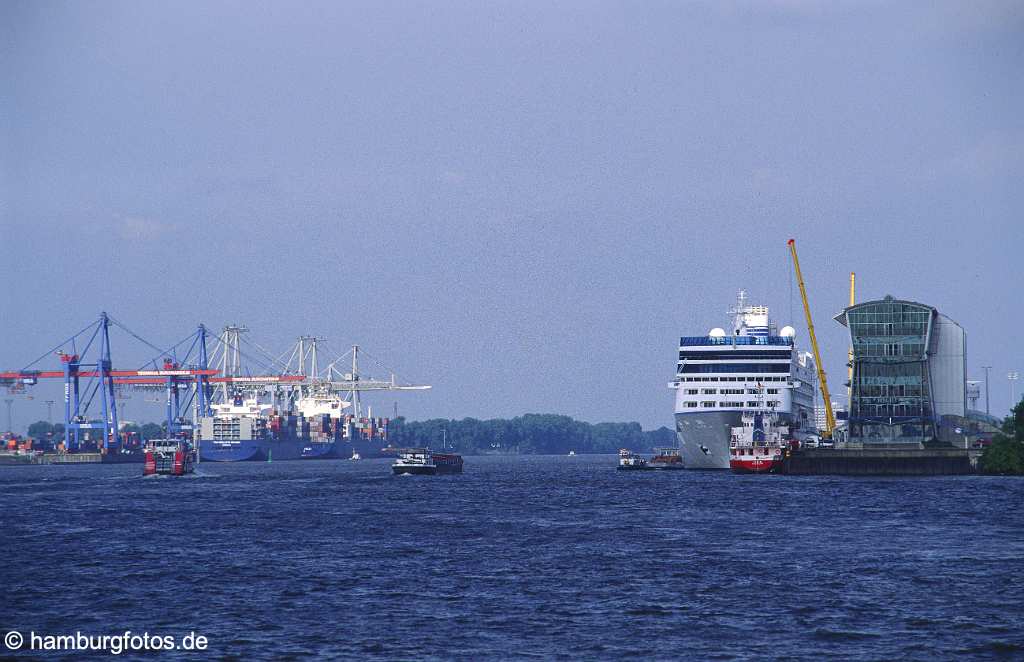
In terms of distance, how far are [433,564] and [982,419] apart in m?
113

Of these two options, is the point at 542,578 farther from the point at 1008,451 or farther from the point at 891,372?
the point at 891,372

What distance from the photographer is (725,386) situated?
118250 millimetres

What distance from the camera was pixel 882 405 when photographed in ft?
382

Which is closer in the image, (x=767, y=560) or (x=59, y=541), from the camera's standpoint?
(x=767, y=560)

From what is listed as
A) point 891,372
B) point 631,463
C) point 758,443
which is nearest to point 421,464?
point 631,463

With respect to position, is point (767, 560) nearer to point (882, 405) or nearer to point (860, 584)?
point (860, 584)

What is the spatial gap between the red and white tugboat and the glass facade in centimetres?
707

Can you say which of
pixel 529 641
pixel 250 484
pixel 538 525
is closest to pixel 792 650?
pixel 529 641

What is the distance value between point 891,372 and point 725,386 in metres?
15.0

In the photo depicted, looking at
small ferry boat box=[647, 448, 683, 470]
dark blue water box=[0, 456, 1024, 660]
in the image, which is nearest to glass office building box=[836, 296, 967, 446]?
small ferry boat box=[647, 448, 683, 470]

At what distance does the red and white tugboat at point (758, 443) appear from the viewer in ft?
363

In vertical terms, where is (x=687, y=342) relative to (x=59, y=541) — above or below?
above

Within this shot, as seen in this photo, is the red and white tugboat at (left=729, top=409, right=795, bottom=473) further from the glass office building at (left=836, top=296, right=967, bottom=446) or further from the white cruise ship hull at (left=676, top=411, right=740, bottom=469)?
the glass office building at (left=836, top=296, right=967, bottom=446)

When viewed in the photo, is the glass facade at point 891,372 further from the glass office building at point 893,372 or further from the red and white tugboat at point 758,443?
the red and white tugboat at point 758,443
